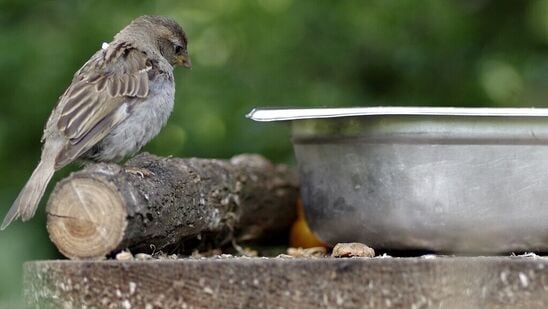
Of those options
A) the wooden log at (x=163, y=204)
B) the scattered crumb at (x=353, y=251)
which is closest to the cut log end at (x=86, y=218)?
the wooden log at (x=163, y=204)

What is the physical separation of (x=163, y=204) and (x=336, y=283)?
905 mm

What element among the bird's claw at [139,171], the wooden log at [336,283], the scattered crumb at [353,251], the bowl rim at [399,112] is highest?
the bowl rim at [399,112]

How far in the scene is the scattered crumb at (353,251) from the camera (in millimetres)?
4035

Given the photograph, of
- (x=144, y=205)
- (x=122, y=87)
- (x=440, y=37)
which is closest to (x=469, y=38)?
(x=440, y=37)

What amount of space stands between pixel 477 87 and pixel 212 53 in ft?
5.83

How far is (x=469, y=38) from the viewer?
8055 millimetres

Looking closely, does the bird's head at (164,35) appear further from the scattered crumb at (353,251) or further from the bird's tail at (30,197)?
the scattered crumb at (353,251)

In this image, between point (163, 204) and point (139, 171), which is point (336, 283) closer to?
point (163, 204)

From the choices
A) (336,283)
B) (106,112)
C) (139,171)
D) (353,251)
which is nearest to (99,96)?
(106,112)

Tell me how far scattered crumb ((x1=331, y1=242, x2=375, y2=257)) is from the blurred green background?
213 centimetres

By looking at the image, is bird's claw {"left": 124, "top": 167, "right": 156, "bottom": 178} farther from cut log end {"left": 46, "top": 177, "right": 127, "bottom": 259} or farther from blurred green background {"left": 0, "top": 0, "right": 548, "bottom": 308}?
blurred green background {"left": 0, "top": 0, "right": 548, "bottom": 308}

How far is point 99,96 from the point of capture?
4.52 meters

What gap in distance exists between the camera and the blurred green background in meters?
6.80

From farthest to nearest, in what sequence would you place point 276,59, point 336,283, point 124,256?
point 276,59
point 124,256
point 336,283
